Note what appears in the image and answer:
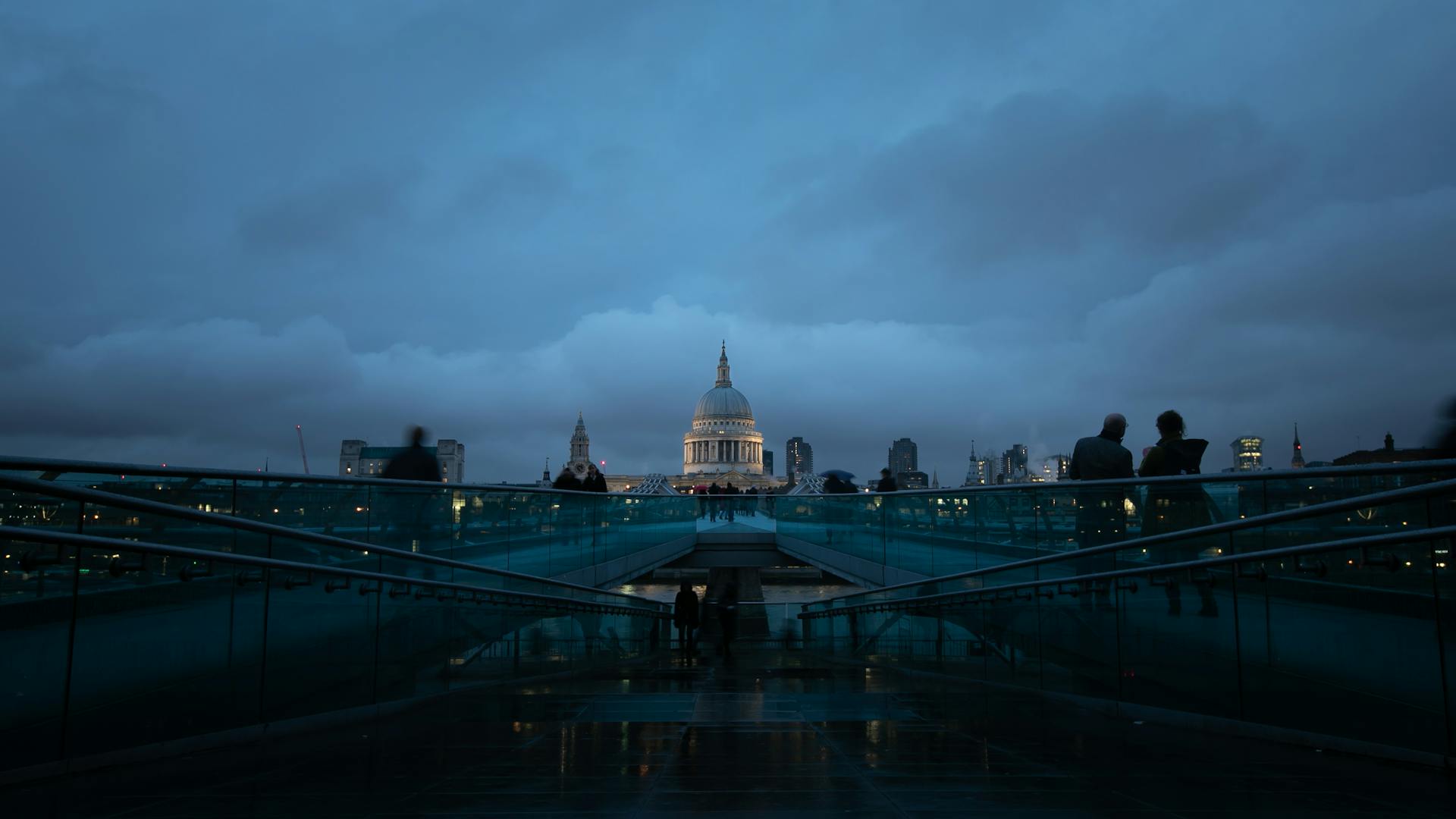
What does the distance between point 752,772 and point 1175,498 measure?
5274 mm

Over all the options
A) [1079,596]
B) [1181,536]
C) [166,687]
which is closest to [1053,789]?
[1181,536]

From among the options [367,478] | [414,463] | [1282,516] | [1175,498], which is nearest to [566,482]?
[414,463]

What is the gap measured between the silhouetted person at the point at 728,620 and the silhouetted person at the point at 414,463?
5080 mm

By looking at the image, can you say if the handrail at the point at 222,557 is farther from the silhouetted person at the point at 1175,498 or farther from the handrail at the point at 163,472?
the silhouetted person at the point at 1175,498

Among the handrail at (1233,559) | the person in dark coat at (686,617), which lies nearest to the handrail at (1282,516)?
the handrail at (1233,559)

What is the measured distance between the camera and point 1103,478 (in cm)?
1119

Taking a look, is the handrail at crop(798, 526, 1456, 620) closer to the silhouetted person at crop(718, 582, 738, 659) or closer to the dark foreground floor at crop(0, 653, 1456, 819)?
the dark foreground floor at crop(0, 653, 1456, 819)

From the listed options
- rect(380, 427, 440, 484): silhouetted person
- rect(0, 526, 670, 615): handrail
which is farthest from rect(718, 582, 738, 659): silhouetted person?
rect(0, 526, 670, 615): handrail

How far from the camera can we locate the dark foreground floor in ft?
15.5

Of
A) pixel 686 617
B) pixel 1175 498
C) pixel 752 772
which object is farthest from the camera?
pixel 686 617

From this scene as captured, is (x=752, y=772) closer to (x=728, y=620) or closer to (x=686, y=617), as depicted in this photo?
(x=728, y=620)

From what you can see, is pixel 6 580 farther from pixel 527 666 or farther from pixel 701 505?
pixel 701 505

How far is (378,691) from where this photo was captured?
8.01m

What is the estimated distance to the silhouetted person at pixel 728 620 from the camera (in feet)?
53.0
